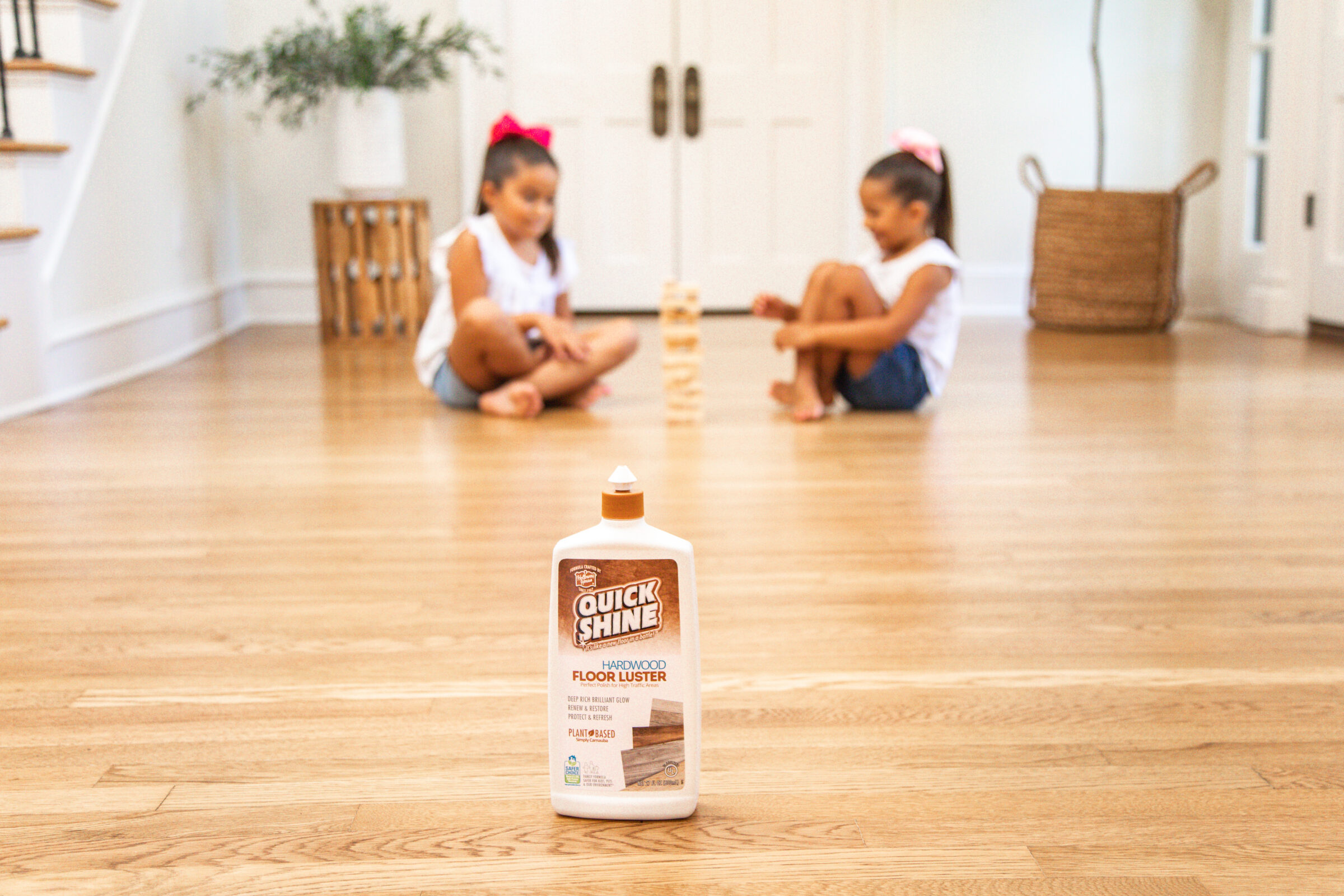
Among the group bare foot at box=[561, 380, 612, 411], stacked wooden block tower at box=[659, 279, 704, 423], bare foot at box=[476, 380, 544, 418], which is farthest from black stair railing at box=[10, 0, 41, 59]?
stacked wooden block tower at box=[659, 279, 704, 423]

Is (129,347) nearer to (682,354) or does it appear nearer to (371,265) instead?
(371,265)

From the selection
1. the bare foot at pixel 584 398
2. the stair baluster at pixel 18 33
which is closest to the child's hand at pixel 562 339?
the bare foot at pixel 584 398

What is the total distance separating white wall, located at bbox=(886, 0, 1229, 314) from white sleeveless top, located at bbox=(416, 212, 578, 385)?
7.58 ft

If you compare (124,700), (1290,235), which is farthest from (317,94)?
(124,700)

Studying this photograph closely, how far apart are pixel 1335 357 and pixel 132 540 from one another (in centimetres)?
319

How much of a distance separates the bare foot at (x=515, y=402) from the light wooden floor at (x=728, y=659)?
0.59ft

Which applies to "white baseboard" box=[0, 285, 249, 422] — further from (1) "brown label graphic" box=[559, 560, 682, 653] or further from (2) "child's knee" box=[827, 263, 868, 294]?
(1) "brown label graphic" box=[559, 560, 682, 653]

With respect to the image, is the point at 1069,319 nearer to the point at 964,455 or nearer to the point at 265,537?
the point at 964,455

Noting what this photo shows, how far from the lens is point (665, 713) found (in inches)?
37.4

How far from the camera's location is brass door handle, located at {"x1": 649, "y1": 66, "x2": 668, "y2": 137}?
4.87 meters

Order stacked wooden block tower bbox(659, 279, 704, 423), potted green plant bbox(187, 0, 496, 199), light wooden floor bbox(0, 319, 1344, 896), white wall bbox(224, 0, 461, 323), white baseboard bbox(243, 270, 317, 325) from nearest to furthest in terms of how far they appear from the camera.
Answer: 1. light wooden floor bbox(0, 319, 1344, 896)
2. stacked wooden block tower bbox(659, 279, 704, 423)
3. potted green plant bbox(187, 0, 496, 199)
4. white wall bbox(224, 0, 461, 323)
5. white baseboard bbox(243, 270, 317, 325)

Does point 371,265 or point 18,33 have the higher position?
point 18,33

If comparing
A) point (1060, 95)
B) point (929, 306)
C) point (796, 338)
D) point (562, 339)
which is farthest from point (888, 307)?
point (1060, 95)

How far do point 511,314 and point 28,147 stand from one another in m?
1.10
